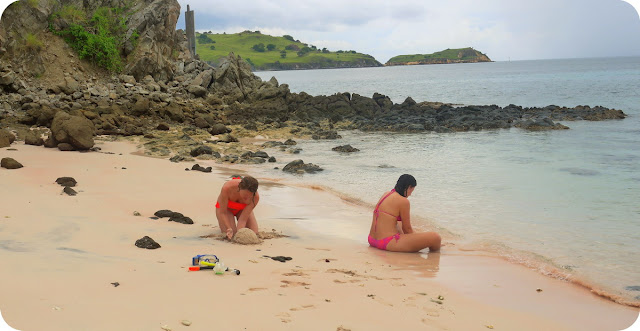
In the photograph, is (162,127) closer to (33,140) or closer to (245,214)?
(33,140)

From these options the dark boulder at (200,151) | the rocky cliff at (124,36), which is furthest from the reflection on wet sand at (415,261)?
the rocky cliff at (124,36)

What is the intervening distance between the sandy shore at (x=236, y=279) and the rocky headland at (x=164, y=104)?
7409mm

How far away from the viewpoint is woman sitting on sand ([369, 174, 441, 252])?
8.11m

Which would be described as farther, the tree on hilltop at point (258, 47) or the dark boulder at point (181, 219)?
the tree on hilltop at point (258, 47)

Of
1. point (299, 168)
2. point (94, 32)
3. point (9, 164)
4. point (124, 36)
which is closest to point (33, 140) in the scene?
point (9, 164)

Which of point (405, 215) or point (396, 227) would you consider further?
point (396, 227)

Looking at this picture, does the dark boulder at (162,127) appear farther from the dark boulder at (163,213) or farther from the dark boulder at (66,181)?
the dark boulder at (163,213)

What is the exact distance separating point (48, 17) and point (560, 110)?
31505mm

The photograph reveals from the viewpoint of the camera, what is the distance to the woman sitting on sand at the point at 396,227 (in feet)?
26.6

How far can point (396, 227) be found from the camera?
8320 millimetres

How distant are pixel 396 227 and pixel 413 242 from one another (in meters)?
0.37

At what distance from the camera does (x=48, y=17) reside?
30.5m

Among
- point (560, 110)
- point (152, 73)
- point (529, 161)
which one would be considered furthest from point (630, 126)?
point (152, 73)

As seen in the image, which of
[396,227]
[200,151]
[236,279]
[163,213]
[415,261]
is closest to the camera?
[236,279]
